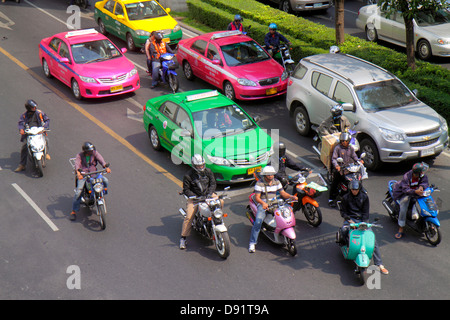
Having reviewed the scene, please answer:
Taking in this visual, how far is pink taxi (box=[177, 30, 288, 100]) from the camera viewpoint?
1772cm

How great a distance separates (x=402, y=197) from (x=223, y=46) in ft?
29.0

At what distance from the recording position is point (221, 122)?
14.3 metres

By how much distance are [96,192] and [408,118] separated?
7274mm

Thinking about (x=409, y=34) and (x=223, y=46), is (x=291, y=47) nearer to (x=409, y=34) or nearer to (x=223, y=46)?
(x=223, y=46)

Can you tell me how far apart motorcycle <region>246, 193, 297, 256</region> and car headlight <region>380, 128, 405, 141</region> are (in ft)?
11.7

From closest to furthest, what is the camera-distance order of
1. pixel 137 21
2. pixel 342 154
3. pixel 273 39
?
pixel 342 154
pixel 273 39
pixel 137 21

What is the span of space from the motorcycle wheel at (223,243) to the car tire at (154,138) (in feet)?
16.0

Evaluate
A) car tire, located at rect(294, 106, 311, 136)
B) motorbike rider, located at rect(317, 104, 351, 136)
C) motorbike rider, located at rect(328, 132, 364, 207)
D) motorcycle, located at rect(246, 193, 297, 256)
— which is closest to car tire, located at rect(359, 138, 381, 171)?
motorbike rider, located at rect(317, 104, 351, 136)

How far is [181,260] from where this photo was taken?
1116 cm

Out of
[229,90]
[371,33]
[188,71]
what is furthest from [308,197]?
[371,33]

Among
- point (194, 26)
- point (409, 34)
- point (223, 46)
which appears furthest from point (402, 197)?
point (194, 26)

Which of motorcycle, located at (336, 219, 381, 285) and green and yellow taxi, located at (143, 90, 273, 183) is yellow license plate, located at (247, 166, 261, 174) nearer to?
green and yellow taxi, located at (143, 90, 273, 183)

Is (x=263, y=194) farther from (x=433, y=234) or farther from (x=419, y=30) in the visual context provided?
(x=419, y=30)

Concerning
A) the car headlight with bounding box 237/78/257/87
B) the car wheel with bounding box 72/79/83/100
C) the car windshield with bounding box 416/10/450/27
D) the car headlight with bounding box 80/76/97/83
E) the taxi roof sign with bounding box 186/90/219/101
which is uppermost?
the car windshield with bounding box 416/10/450/27
